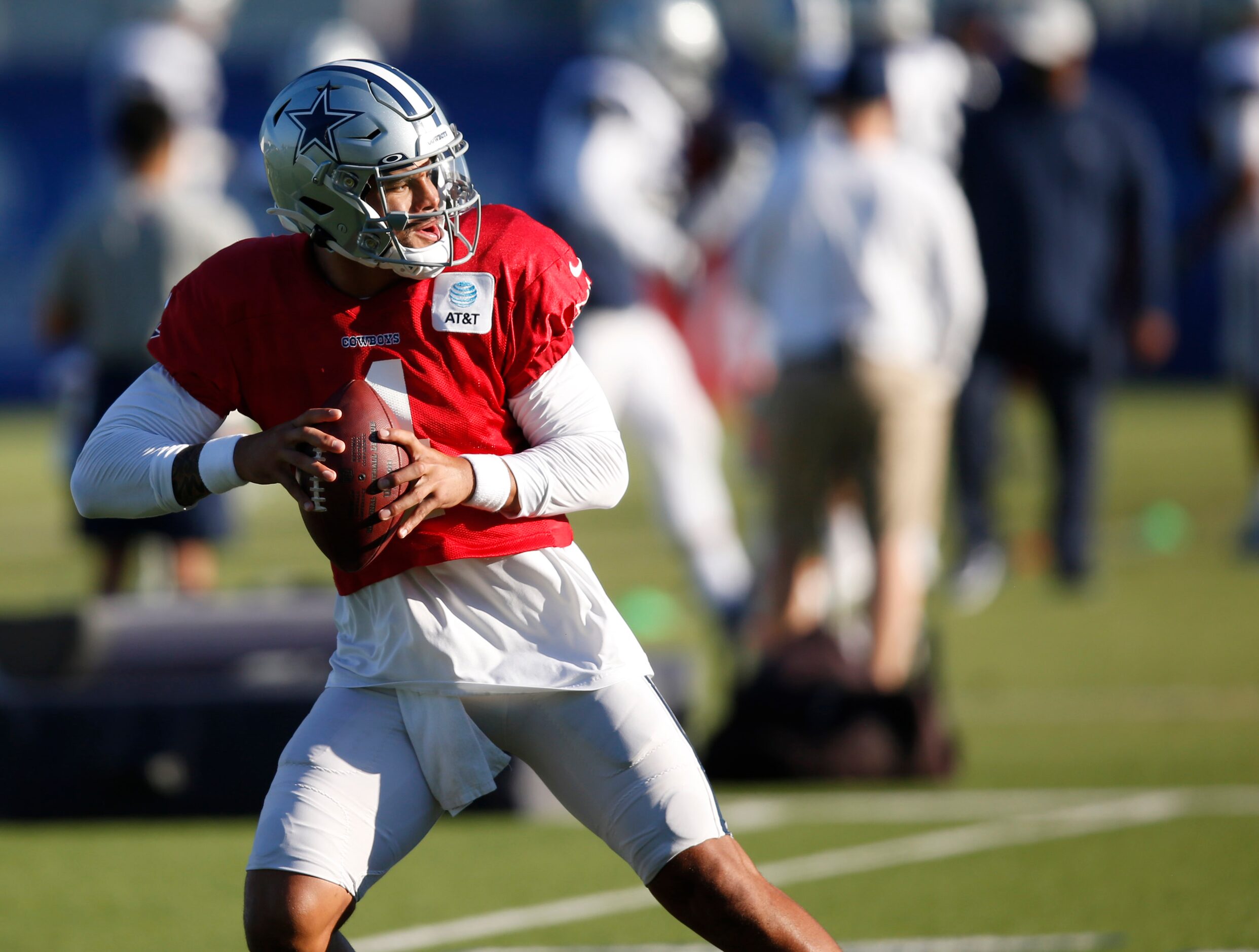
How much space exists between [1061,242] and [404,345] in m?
7.19

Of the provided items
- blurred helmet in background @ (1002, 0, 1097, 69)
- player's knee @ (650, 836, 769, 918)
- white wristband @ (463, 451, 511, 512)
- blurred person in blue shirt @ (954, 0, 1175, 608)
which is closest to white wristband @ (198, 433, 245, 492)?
white wristband @ (463, 451, 511, 512)

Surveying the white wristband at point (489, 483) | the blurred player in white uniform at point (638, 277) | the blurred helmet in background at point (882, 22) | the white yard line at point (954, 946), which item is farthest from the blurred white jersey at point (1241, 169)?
the white wristband at point (489, 483)

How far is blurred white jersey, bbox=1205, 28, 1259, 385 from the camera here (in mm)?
11320

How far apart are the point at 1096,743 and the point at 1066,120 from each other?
4.05 m

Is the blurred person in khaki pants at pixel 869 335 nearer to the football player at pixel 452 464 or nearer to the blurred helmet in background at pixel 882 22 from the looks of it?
the blurred helmet in background at pixel 882 22

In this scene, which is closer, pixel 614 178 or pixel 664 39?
pixel 614 178

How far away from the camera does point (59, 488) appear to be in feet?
58.3

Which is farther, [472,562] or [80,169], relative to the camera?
[80,169]

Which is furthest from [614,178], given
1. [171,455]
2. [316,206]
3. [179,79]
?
[171,455]

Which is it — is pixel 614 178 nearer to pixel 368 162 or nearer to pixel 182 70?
pixel 182 70

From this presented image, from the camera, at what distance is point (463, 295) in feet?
11.5

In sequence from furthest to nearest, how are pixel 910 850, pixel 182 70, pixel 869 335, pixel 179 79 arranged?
pixel 182 70
pixel 179 79
pixel 869 335
pixel 910 850

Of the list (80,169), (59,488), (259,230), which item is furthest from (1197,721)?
(80,169)

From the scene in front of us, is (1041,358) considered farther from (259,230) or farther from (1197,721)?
(259,230)
